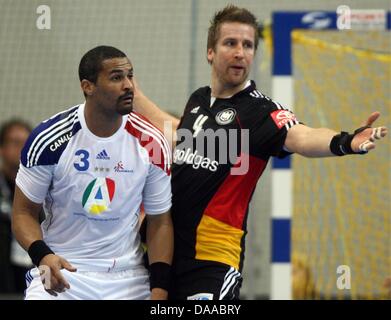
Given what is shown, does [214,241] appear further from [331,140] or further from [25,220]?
[25,220]

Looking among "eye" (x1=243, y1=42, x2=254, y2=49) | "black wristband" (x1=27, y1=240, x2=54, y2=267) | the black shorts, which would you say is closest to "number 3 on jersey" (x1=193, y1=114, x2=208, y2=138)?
"eye" (x1=243, y1=42, x2=254, y2=49)

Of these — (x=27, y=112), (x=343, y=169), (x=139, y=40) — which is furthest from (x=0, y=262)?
(x=343, y=169)

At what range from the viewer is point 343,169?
328 inches

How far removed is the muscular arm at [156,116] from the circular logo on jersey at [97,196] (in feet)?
2.30

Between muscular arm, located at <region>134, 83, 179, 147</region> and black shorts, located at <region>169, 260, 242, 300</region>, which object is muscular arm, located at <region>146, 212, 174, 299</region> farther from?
muscular arm, located at <region>134, 83, 179, 147</region>

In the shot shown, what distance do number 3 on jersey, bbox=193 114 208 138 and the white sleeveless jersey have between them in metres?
0.23

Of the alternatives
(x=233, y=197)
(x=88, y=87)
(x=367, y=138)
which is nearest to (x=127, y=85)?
(x=88, y=87)

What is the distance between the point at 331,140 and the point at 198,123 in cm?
91

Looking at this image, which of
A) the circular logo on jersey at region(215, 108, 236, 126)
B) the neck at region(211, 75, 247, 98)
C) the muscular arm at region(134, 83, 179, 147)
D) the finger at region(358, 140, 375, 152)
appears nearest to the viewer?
the finger at region(358, 140, 375, 152)

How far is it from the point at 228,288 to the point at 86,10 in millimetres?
4089

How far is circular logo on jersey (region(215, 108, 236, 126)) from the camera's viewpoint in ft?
17.0

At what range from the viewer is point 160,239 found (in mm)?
5039

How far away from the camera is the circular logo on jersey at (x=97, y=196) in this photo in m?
4.91

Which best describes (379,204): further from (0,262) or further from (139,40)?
(0,262)
